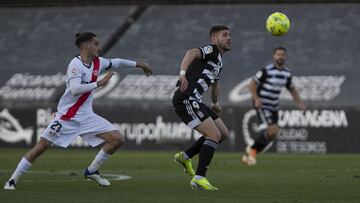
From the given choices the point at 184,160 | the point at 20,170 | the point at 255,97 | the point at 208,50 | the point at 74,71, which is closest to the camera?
the point at 20,170

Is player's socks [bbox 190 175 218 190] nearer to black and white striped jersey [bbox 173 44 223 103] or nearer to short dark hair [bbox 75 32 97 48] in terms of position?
black and white striped jersey [bbox 173 44 223 103]

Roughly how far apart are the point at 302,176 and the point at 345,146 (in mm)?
9637

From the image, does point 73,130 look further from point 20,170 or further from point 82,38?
point 82,38

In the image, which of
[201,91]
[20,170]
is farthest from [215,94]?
[20,170]

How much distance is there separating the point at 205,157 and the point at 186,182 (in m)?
1.54

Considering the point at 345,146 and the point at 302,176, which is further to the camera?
the point at 345,146

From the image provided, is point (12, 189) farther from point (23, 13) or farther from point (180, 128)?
point (23, 13)

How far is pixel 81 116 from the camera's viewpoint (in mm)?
12250

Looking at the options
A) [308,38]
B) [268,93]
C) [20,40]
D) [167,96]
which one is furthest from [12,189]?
[20,40]

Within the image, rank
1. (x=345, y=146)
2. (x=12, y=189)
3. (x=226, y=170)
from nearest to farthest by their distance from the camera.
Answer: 1. (x=12, y=189)
2. (x=226, y=170)
3. (x=345, y=146)

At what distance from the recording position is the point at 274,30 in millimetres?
14305

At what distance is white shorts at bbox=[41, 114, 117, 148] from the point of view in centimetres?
1204

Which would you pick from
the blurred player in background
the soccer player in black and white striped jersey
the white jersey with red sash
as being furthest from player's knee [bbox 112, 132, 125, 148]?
the soccer player in black and white striped jersey

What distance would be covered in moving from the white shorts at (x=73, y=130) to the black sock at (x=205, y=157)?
134cm
